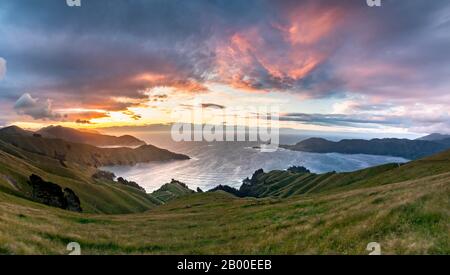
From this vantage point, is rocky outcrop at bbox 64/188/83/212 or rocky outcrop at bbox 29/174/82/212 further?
rocky outcrop at bbox 64/188/83/212

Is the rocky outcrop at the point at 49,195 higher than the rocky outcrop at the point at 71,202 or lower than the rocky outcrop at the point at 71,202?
higher

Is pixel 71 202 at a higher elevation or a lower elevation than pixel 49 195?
lower

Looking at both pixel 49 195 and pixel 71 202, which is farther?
pixel 71 202

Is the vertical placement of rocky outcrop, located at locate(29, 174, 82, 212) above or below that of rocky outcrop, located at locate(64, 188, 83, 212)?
above

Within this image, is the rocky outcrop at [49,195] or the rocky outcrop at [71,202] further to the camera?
the rocky outcrop at [71,202]

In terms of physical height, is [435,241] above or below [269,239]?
above

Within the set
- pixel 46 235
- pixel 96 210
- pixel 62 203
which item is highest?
pixel 46 235

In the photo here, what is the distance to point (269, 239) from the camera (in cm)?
1981
